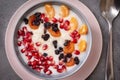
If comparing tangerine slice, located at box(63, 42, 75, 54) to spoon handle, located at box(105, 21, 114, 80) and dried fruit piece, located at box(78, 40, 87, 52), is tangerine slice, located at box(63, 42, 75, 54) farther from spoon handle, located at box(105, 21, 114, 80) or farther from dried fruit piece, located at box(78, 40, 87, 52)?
spoon handle, located at box(105, 21, 114, 80)

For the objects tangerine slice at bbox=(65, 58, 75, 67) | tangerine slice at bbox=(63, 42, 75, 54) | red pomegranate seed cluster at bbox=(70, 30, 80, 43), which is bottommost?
tangerine slice at bbox=(65, 58, 75, 67)

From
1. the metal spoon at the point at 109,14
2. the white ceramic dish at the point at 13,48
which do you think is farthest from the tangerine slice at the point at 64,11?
the metal spoon at the point at 109,14

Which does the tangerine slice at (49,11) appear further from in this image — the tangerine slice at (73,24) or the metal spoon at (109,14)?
the metal spoon at (109,14)

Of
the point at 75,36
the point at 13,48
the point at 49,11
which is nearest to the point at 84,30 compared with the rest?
the point at 75,36

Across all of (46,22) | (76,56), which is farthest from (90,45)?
(46,22)

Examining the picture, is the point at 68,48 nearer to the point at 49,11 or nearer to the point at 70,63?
the point at 70,63

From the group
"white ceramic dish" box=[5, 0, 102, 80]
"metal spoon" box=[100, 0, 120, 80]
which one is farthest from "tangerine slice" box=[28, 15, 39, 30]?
"metal spoon" box=[100, 0, 120, 80]

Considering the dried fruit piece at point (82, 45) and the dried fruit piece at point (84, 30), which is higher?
the dried fruit piece at point (84, 30)

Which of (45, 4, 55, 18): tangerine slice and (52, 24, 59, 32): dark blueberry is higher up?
(45, 4, 55, 18): tangerine slice
